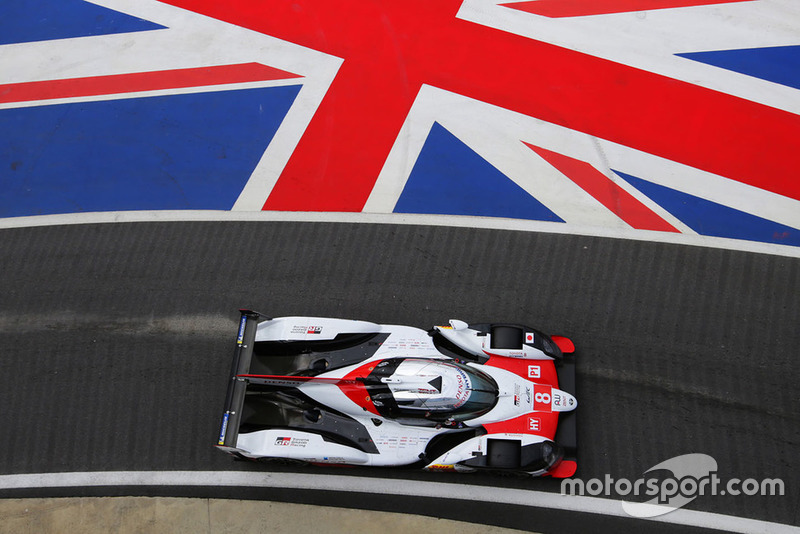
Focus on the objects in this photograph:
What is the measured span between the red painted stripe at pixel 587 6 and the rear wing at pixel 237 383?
26.6ft

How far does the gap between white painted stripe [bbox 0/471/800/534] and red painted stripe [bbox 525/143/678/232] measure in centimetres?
463

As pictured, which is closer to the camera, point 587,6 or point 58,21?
point 587,6

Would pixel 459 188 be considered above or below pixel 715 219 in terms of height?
above

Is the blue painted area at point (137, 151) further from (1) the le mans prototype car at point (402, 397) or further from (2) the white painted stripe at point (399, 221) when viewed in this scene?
(1) the le mans prototype car at point (402, 397)

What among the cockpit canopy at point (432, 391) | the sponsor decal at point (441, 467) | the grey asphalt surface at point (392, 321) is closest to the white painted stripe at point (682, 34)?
the grey asphalt surface at point (392, 321)

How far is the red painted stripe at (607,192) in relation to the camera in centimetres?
1011

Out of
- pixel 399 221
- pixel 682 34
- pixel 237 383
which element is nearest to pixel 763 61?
pixel 682 34

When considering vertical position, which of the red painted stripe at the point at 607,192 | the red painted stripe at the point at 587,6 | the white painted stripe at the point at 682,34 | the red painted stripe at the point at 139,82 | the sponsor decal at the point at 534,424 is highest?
the red painted stripe at the point at 587,6

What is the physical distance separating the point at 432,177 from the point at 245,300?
4040 mm

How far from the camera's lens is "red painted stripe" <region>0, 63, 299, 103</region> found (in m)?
11.8

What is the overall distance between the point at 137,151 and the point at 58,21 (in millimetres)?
3884

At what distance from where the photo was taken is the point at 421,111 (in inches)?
438

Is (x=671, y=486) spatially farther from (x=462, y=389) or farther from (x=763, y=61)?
(x=763, y=61)

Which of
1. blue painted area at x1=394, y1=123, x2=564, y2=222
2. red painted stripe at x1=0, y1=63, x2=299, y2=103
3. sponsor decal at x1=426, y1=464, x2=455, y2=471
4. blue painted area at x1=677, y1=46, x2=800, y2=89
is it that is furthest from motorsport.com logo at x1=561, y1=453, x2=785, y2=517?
red painted stripe at x1=0, y1=63, x2=299, y2=103
